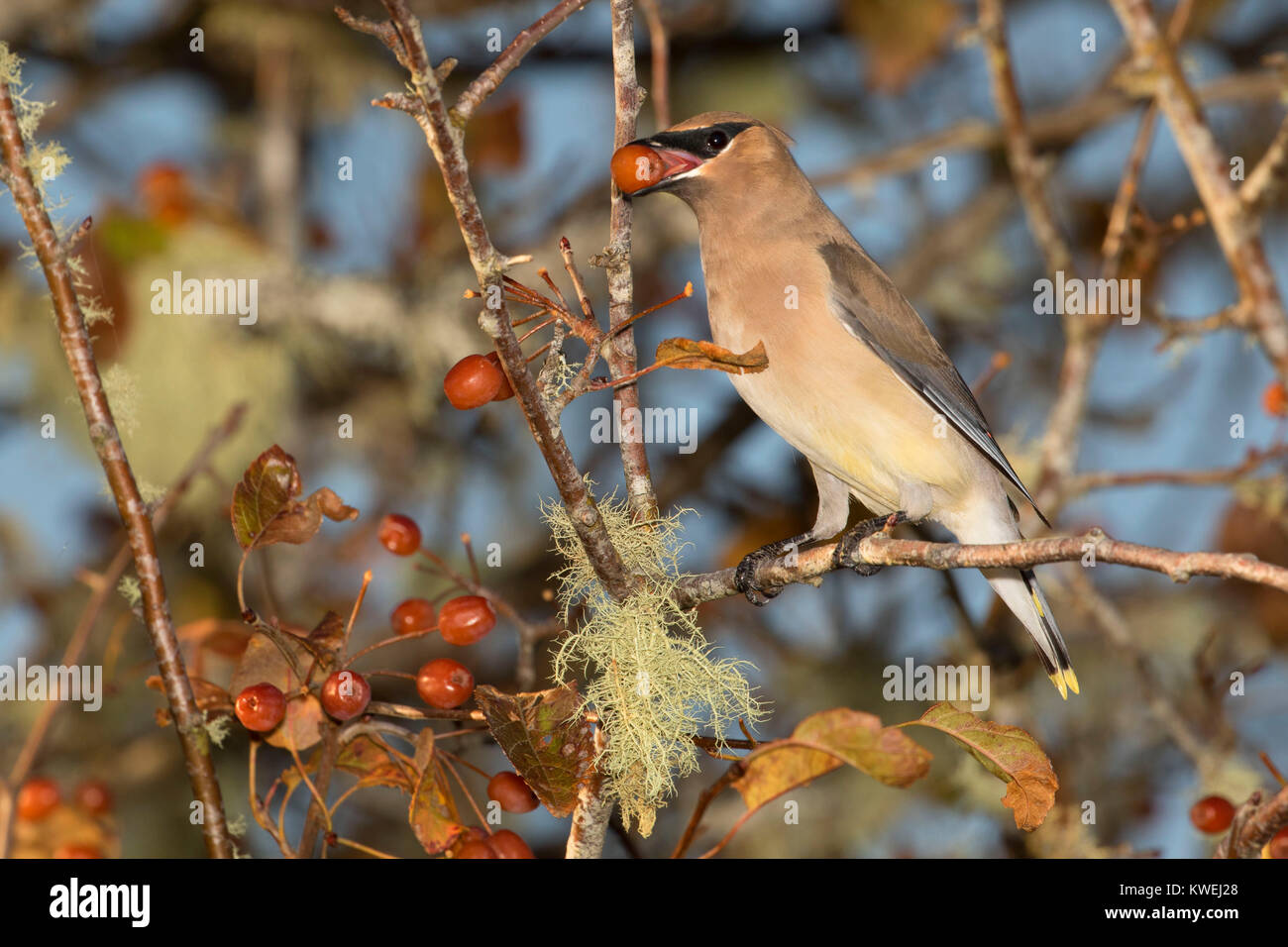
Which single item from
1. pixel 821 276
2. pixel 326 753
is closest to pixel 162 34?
pixel 821 276

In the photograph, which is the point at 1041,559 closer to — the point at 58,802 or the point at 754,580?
the point at 754,580

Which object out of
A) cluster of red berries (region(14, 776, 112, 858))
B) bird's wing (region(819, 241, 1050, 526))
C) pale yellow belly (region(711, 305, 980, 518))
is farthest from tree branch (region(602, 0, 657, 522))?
cluster of red berries (region(14, 776, 112, 858))

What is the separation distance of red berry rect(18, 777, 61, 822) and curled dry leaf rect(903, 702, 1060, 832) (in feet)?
6.54

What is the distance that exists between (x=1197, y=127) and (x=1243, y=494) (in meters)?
1.11

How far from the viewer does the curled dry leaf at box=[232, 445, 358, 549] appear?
6.00 feet

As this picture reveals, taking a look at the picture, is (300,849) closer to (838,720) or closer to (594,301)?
(838,720)

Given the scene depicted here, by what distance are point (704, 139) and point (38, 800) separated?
216 cm

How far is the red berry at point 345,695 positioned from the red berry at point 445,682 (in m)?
0.19

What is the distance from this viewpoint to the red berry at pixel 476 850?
1.83 m

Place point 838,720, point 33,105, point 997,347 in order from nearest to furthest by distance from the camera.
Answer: point 838,720
point 33,105
point 997,347

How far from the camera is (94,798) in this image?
2889 millimetres

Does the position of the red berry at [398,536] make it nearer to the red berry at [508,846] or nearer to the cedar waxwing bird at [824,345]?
the red berry at [508,846]

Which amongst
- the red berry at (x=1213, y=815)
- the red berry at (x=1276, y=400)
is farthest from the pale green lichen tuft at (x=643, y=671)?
the red berry at (x=1276, y=400)

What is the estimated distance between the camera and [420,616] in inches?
92.0
